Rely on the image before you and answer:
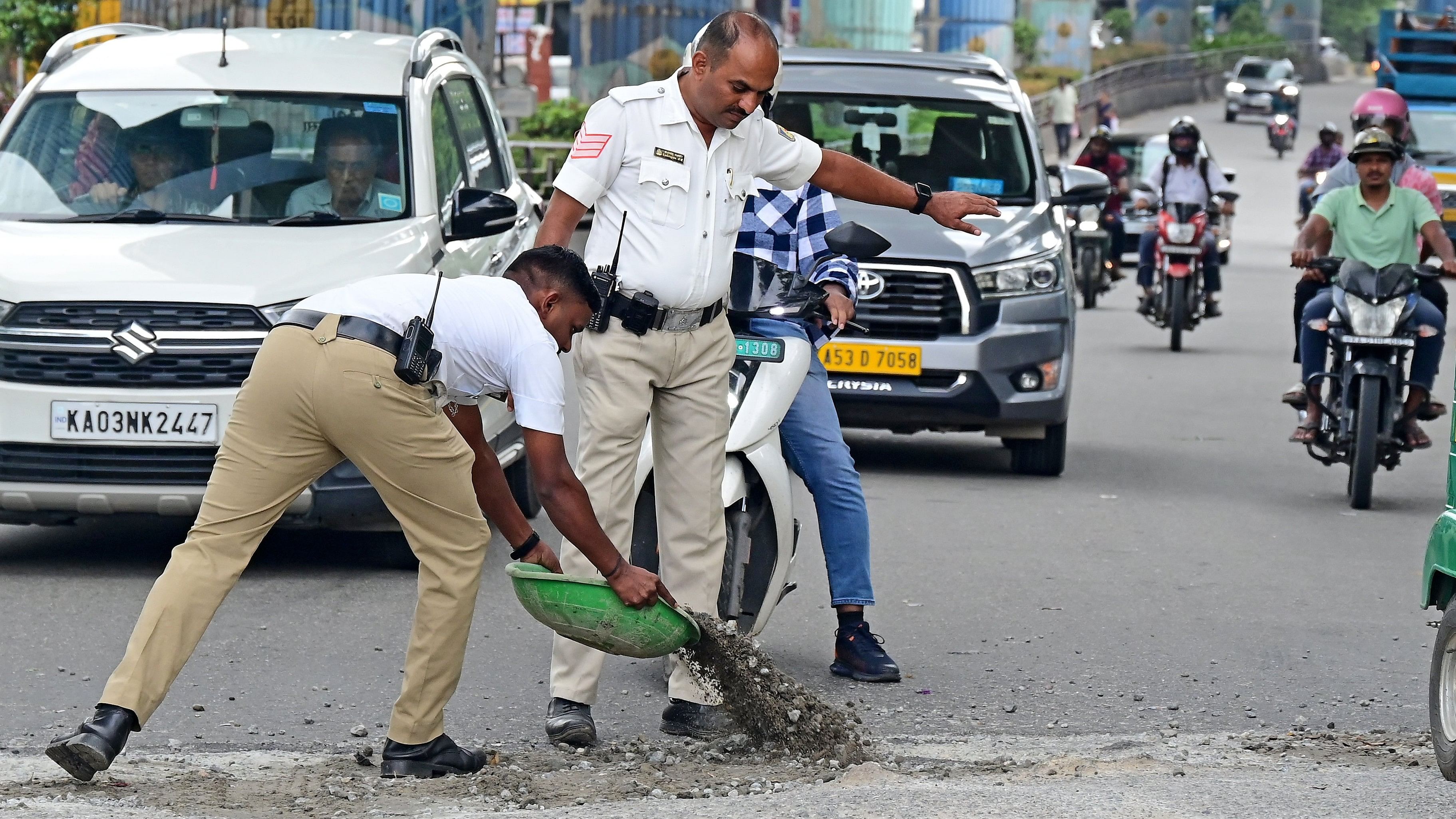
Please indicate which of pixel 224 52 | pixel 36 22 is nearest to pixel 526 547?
pixel 224 52

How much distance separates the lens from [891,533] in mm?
9195

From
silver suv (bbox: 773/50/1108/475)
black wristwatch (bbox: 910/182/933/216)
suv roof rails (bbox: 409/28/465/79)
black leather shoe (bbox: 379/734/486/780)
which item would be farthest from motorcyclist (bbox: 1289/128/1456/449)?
black leather shoe (bbox: 379/734/486/780)

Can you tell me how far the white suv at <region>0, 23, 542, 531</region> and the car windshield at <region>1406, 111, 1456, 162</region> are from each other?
2085cm

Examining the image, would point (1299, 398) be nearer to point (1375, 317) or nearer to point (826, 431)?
point (1375, 317)

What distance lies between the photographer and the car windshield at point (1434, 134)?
91.7ft

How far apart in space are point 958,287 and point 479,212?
3399mm

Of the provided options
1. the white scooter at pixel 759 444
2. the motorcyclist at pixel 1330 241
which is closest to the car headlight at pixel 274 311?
the white scooter at pixel 759 444

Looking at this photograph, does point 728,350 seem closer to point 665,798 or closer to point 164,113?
point 665,798

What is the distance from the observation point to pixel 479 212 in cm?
786

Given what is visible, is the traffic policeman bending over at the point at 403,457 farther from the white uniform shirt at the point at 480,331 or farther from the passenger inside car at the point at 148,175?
the passenger inside car at the point at 148,175

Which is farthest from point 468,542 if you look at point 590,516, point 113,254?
point 113,254

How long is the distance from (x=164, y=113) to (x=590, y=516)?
4.42 metres

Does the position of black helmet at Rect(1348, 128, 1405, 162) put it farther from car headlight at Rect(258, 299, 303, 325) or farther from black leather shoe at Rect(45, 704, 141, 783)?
black leather shoe at Rect(45, 704, 141, 783)

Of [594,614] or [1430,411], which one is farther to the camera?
[1430,411]
